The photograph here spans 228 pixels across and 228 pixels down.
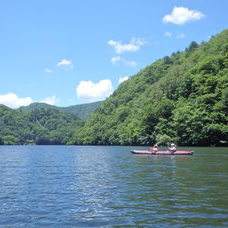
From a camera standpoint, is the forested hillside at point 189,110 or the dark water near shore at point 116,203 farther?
the forested hillside at point 189,110

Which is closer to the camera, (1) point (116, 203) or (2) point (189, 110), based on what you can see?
(1) point (116, 203)

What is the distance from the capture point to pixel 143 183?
26609mm

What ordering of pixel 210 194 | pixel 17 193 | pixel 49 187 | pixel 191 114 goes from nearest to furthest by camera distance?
pixel 210 194 < pixel 17 193 < pixel 49 187 < pixel 191 114

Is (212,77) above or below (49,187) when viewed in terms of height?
above

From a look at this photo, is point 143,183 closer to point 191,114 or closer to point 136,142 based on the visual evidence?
point 191,114

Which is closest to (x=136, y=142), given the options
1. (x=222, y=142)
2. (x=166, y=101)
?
(x=166, y=101)

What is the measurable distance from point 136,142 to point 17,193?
126 metres

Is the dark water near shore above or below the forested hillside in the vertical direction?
below

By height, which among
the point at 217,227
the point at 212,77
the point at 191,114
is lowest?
the point at 217,227

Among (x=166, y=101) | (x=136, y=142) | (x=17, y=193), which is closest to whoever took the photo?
(x=17, y=193)

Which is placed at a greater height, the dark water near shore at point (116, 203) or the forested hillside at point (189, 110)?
the forested hillside at point (189, 110)

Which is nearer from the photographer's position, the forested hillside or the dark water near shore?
the dark water near shore

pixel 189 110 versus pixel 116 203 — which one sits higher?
pixel 189 110

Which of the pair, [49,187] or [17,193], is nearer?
[17,193]
